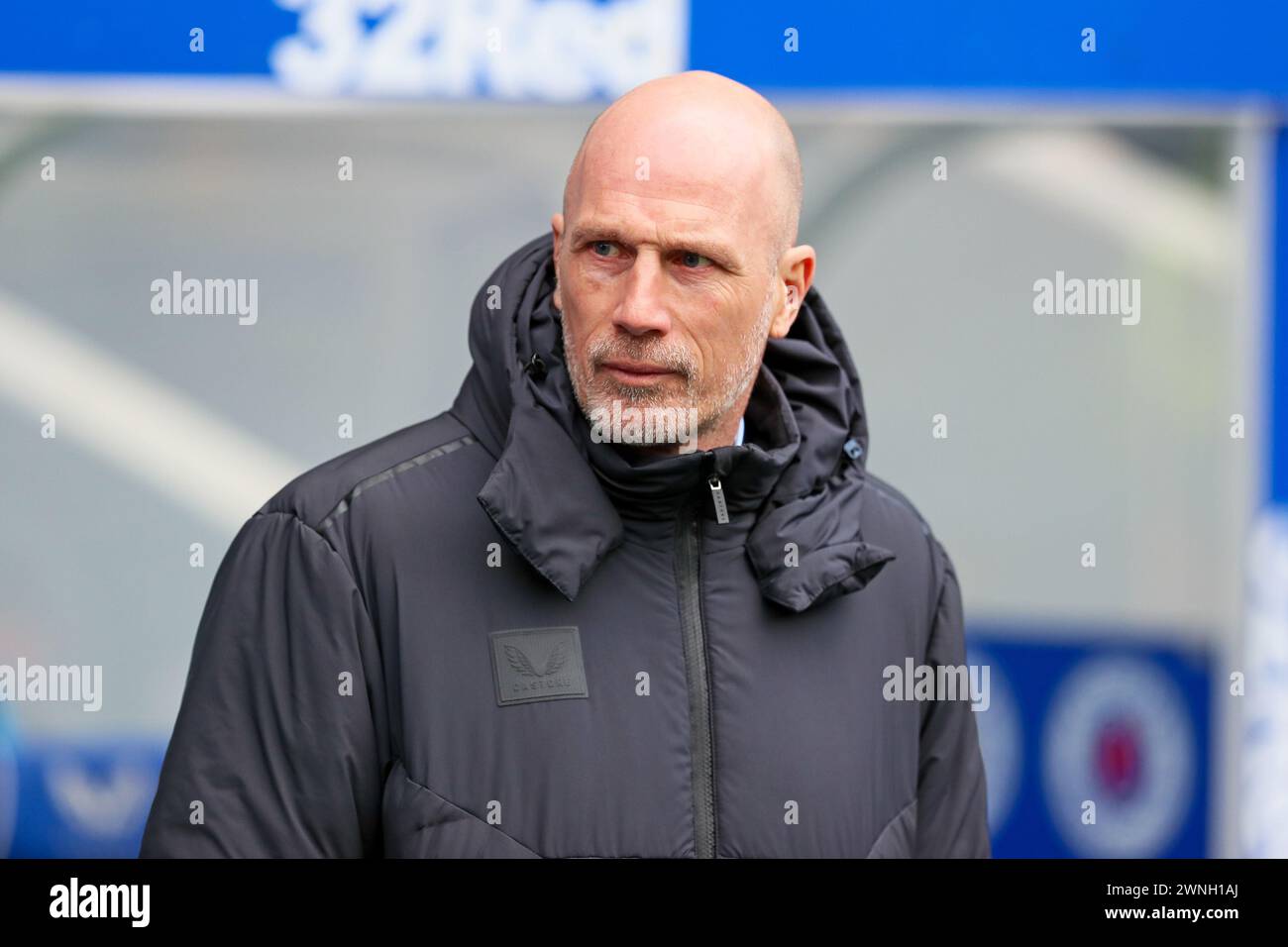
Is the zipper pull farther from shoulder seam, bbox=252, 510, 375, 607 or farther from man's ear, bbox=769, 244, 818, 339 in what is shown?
shoulder seam, bbox=252, 510, 375, 607

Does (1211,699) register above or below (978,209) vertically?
below

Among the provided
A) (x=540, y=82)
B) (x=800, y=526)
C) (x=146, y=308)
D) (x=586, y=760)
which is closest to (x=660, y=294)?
(x=800, y=526)

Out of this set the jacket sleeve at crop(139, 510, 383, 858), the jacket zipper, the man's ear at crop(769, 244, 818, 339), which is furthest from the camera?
the man's ear at crop(769, 244, 818, 339)

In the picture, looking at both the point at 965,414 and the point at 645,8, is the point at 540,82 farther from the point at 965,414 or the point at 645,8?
the point at 965,414

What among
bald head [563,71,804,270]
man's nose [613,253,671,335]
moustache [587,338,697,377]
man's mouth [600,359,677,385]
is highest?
bald head [563,71,804,270]

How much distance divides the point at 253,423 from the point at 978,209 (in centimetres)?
202

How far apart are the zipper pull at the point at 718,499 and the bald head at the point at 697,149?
35 centimetres

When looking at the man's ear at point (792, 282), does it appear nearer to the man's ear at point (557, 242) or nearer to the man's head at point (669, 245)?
the man's head at point (669, 245)

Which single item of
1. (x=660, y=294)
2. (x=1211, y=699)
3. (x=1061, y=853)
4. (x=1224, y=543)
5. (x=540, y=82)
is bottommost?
(x=1061, y=853)

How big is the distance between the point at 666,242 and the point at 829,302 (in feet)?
7.06

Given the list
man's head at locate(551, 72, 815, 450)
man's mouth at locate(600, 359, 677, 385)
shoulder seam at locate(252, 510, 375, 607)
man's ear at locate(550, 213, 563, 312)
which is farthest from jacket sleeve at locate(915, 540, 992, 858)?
shoulder seam at locate(252, 510, 375, 607)

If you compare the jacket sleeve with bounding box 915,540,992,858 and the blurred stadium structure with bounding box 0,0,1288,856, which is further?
the blurred stadium structure with bounding box 0,0,1288,856

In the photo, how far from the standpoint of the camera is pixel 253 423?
4195 mm

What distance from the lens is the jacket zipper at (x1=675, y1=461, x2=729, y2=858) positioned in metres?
2.18
